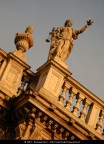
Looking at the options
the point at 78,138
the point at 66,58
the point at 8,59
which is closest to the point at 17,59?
the point at 8,59

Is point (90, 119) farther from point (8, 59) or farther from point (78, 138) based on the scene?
point (8, 59)

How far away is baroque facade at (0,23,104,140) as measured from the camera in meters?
13.4

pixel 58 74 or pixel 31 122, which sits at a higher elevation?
pixel 58 74

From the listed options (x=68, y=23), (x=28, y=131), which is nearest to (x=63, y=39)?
(x=68, y=23)

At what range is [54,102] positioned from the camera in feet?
45.0

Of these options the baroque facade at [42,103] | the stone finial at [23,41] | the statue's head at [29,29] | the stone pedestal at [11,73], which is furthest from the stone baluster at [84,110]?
the statue's head at [29,29]

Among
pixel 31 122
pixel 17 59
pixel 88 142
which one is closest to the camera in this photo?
pixel 88 142

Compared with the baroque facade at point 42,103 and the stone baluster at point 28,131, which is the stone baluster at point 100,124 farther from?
the stone baluster at point 28,131

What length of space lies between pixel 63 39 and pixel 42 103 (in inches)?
96.8

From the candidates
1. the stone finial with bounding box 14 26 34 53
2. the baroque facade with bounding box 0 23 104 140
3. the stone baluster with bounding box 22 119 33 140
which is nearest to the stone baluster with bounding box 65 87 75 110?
the baroque facade with bounding box 0 23 104 140

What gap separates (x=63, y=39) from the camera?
50.3ft

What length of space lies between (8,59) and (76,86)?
178 centimetres

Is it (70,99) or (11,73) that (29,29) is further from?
(70,99)

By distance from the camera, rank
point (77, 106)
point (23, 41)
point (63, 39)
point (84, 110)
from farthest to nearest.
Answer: point (63, 39), point (23, 41), point (84, 110), point (77, 106)
